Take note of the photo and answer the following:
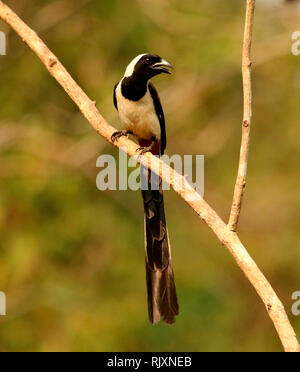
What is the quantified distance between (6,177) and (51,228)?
2.21ft

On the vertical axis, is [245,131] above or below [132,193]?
below

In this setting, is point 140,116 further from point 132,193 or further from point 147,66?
point 132,193

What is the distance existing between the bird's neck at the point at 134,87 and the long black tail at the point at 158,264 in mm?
633


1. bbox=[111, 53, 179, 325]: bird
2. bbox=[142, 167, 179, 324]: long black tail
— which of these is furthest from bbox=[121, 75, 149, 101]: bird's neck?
bbox=[142, 167, 179, 324]: long black tail

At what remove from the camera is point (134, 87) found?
446 cm

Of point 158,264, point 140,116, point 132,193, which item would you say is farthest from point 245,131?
point 132,193

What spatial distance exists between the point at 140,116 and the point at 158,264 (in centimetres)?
110

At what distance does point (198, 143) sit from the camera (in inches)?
315

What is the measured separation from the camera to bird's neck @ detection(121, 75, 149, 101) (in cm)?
445

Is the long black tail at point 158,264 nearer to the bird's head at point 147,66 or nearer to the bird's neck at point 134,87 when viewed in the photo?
the bird's neck at point 134,87

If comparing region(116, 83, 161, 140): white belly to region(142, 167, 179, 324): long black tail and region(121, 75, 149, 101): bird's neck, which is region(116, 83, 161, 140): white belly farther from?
region(142, 167, 179, 324): long black tail
